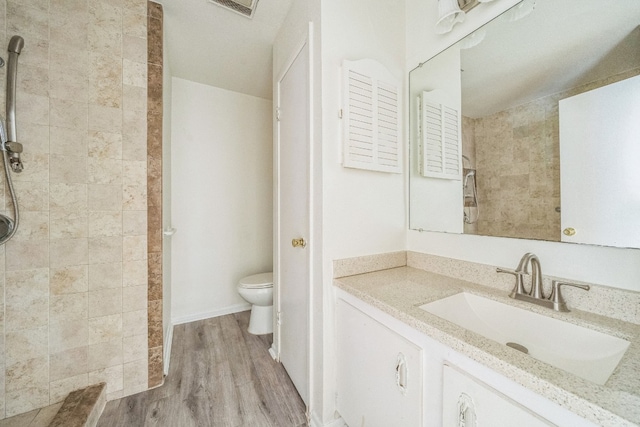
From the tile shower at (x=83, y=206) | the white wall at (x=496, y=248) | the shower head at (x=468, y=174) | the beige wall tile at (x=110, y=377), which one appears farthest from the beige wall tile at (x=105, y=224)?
the shower head at (x=468, y=174)

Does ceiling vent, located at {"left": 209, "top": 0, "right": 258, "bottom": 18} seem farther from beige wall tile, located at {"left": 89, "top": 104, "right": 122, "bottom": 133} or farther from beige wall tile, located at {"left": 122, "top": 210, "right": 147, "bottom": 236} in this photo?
beige wall tile, located at {"left": 122, "top": 210, "right": 147, "bottom": 236}

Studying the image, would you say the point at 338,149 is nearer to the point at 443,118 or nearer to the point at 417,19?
the point at 443,118

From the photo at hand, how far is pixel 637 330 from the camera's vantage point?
666 millimetres

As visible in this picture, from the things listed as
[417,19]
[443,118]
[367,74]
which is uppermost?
[417,19]

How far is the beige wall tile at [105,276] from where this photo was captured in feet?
4.28

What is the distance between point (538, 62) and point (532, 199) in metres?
0.55

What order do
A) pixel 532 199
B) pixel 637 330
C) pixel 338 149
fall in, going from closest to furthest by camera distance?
1. pixel 637 330
2. pixel 532 199
3. pixel 338 149

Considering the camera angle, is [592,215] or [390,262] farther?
[390,262]

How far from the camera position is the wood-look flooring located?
1.24 m

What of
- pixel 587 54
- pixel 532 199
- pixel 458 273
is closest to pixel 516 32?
pixel 587 54

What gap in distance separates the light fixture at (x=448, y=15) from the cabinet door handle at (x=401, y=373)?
4.92ft

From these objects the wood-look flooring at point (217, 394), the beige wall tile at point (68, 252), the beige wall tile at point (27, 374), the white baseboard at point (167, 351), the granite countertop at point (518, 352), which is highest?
the beige wall tile at point (68, 252)

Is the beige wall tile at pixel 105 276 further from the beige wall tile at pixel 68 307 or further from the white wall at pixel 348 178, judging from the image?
the white wall at pixel 348 178

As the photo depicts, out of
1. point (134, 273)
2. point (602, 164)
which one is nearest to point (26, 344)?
point (134, 273)
